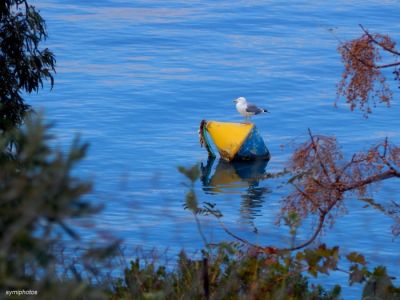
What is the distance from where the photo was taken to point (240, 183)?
100 feet

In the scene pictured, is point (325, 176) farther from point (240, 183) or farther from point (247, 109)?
point (247, 109)

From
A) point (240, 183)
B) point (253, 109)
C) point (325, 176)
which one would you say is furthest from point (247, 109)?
point (325, 176)

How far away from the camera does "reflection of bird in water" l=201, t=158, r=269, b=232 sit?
26192 millimetres

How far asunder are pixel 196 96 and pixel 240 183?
9059 millimetres

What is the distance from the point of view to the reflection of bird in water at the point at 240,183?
2619 centimetres

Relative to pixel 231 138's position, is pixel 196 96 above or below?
below

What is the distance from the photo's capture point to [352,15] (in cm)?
5334

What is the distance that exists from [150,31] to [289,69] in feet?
32.0

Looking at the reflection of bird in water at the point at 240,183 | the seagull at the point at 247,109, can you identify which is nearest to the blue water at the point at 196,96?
the reflection of bird in water at the point at 240,183

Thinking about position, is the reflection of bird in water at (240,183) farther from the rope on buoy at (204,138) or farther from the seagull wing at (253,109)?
the seagull wing at (253,109)

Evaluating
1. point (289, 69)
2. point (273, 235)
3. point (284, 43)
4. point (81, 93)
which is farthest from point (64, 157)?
point (284, 43)

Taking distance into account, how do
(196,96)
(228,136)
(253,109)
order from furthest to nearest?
(196,96), (253,109), (228,136)

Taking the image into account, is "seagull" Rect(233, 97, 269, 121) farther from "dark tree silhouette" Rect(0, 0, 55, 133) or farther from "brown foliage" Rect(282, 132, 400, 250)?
"brown foliage" Rect(282, 132, 400, 250)

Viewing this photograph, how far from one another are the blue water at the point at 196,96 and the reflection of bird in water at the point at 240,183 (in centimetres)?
9
